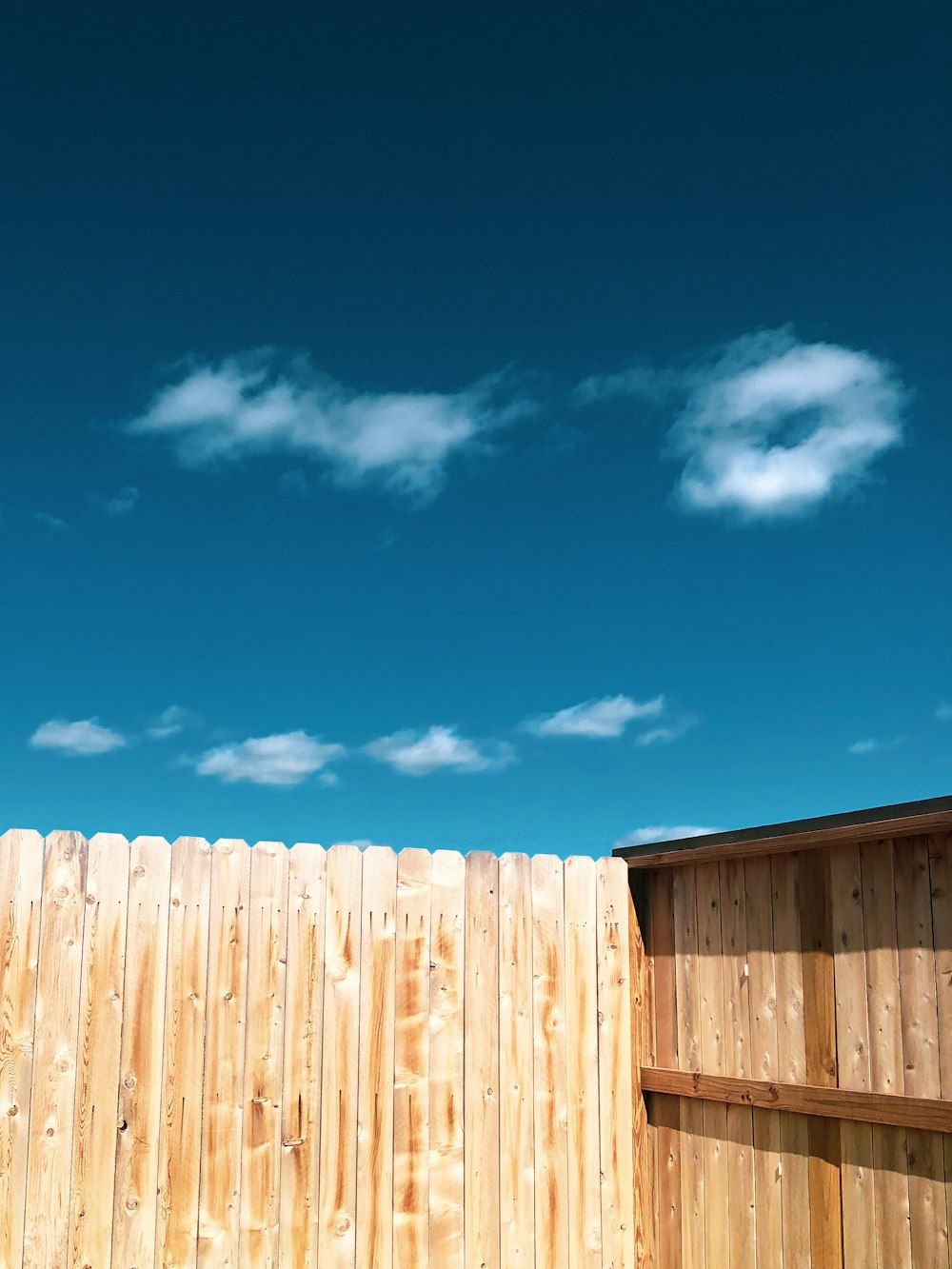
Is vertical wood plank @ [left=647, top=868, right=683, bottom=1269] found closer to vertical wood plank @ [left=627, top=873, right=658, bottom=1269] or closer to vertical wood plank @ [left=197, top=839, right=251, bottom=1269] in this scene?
vertical wood plank @ [left=627, top=873, right=658, bottom=1269]

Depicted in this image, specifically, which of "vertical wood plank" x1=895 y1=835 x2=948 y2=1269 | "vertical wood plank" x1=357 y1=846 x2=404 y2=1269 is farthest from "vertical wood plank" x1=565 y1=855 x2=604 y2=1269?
"vertical wood plank" x1=895 y1=835 x2=948 y2=1269

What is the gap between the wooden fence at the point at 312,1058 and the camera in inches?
174

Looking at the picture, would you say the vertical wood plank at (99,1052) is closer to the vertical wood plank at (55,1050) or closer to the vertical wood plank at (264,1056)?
the vertical wood plank at (55,1050)

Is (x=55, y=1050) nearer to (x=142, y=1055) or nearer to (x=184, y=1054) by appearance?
(x=142, y=1055)

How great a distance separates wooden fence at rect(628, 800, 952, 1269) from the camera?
434 cm

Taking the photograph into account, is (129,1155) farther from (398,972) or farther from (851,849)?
(851,849)

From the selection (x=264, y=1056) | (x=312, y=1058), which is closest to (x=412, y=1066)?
(x=312, y=1058)

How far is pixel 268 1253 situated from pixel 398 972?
3.65 ft

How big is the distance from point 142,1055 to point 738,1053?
2.36m

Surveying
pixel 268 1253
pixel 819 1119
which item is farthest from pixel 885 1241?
pixel 268 1253

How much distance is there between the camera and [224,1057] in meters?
4.66

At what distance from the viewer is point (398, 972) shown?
5.01 m

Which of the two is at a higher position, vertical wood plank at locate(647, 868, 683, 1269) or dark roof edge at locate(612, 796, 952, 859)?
dark roof edge at locate(612, 796, 952, 859)

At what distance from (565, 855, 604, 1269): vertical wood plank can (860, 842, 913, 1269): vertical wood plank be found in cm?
127
